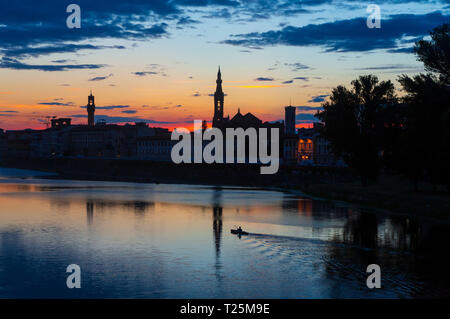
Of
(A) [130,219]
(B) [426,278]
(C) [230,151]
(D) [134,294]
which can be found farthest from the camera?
(C) [230,151]

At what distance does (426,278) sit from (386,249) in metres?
7.87

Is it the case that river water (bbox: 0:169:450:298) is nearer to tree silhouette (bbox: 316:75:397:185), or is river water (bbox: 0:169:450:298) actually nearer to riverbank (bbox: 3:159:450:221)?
riverbank (bbox: 3:159:450:221)

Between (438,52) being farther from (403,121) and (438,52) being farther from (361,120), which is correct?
(361,120)

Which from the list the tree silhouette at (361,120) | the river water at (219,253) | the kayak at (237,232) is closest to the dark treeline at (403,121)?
the tree silhouette at (361,120)

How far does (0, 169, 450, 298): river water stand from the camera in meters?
25.4

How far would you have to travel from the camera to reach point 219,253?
33781 millimetres

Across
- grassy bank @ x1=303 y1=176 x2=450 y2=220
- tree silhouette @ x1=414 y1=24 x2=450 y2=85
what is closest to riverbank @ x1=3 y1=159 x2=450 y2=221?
grassy bank @ x1=303 y1=176 x2=450 y2=220

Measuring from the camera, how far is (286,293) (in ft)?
81.4

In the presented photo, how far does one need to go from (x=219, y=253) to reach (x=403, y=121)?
133 feet

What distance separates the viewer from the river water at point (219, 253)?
25422mm

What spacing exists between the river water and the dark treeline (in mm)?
7662

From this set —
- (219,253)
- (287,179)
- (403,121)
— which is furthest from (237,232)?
(287,179)
